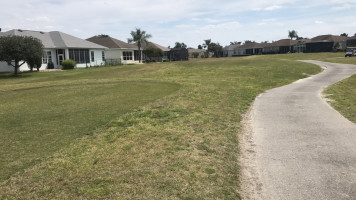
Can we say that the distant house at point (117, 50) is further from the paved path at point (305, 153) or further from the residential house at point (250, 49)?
the residential house at point (250, 49)

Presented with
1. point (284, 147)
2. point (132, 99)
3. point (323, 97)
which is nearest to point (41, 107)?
point (132, 99)

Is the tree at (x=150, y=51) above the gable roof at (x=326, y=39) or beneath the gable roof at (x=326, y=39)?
beneath

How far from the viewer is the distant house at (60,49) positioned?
4447 centimetres

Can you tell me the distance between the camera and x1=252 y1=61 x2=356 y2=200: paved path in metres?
4.98

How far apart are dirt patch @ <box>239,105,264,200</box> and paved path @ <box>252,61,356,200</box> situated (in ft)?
0.34

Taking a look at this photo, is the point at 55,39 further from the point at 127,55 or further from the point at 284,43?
the point at 284,43

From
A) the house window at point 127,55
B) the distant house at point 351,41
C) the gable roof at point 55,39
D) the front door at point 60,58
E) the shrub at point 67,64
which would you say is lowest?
the shrub at point 67,64

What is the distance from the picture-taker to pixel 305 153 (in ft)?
22.1

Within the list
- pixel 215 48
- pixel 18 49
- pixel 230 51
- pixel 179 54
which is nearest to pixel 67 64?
pixel 18 49

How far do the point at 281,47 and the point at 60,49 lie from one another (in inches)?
2771

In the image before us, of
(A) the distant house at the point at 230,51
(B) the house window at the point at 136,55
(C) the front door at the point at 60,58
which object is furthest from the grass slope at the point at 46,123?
(A) the distant house at the point at 230,51

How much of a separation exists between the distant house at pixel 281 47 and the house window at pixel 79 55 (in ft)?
211

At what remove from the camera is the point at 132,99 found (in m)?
14.2

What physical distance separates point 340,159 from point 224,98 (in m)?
8.24
